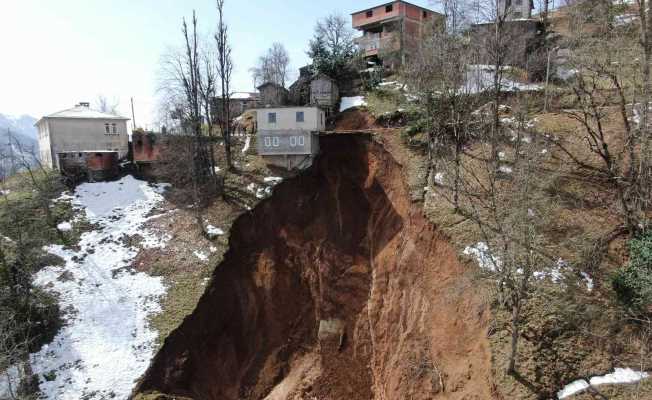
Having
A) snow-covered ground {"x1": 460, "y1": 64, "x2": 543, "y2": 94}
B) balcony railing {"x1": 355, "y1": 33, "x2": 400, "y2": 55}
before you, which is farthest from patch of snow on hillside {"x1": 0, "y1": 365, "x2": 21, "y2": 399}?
balcony railing {"x1": 355, "y1": 33, "x2": 400, "y2": 55}

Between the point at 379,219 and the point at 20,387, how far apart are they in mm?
20434

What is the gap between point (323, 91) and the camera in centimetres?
3850

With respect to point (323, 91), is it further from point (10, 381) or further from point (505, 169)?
point (10, 381)

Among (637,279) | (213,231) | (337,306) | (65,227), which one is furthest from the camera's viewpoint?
(65,227)

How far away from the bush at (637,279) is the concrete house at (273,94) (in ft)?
109

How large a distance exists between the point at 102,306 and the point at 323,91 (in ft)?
85.8

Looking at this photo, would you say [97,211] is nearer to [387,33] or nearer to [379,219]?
[379,219]

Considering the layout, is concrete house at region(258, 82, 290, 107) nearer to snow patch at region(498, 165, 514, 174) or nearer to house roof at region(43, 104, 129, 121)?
house roof at region(43, 104, 129, 121)

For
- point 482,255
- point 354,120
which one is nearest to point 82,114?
point 354,120

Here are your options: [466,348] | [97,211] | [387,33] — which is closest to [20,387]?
[97,211]

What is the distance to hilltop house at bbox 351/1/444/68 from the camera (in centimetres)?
4277

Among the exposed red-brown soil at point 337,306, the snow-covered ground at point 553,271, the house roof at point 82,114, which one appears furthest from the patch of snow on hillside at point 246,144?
the snow-covered ground at point 553,271

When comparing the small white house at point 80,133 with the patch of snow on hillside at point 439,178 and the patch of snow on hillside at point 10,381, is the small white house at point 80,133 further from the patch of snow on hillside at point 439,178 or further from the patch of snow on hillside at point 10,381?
the patch of snow on hillside at point 439,178

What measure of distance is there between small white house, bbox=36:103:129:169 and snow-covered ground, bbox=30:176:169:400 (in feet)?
19.8
